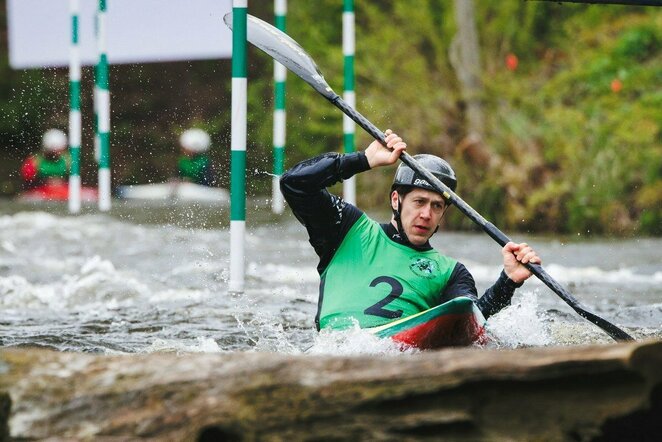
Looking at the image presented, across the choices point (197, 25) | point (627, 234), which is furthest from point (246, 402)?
point (627, 234)

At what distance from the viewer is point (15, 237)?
10.4m

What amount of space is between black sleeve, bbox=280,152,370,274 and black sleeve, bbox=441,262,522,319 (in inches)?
17.4

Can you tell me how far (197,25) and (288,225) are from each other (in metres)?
4.22

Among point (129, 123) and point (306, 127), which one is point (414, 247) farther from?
point (129, 123)

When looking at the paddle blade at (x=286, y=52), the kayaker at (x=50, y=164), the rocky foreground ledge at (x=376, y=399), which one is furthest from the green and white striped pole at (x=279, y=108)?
the kayaker at (x=50, y=164)

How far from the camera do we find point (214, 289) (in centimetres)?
709

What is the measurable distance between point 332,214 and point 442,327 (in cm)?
82

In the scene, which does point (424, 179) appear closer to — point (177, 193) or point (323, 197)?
point (323, 197)

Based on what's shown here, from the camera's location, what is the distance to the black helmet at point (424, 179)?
4641mm

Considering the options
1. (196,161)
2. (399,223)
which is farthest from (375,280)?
(196,161)

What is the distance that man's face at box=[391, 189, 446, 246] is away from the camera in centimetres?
465

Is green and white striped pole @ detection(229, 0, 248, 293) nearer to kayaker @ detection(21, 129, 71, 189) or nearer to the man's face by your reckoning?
the man's face

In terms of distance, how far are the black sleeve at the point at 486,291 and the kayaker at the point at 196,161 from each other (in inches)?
542

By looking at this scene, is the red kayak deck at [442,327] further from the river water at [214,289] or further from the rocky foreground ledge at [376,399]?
the rocky foreground ledge at [376,399]
